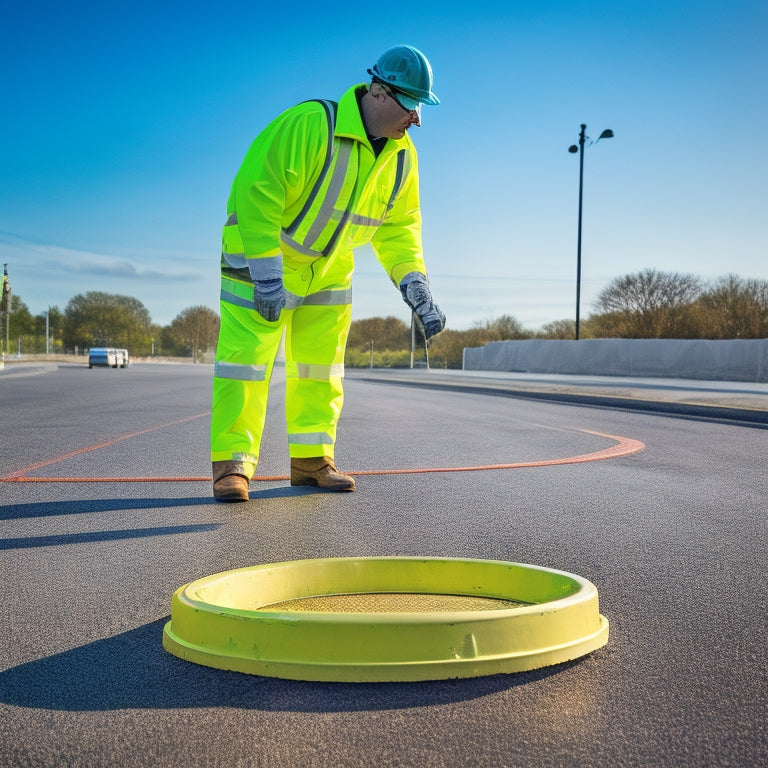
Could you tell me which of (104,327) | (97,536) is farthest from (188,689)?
(104,327)

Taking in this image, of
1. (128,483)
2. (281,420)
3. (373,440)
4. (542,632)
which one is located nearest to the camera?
(542,632)

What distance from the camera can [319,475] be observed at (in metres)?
5.41

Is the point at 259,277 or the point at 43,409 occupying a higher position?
the point at 259,277

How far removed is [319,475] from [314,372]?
60cm

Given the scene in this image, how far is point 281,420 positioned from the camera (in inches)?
451

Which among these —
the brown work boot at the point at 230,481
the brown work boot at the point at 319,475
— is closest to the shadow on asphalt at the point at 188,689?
the brown work boot at the point at 230,481

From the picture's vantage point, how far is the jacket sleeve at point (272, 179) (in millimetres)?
4672

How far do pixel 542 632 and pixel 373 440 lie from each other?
6.58 m

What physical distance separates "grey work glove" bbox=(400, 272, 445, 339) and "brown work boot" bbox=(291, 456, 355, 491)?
0.94 m

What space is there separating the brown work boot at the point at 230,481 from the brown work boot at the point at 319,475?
58 centimetres

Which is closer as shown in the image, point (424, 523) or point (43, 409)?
point (424, 523)

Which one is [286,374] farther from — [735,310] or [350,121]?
[735,310]

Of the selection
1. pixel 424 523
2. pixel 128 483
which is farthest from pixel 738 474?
pixel 128 483

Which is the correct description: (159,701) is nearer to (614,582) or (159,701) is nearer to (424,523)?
(614,582)
